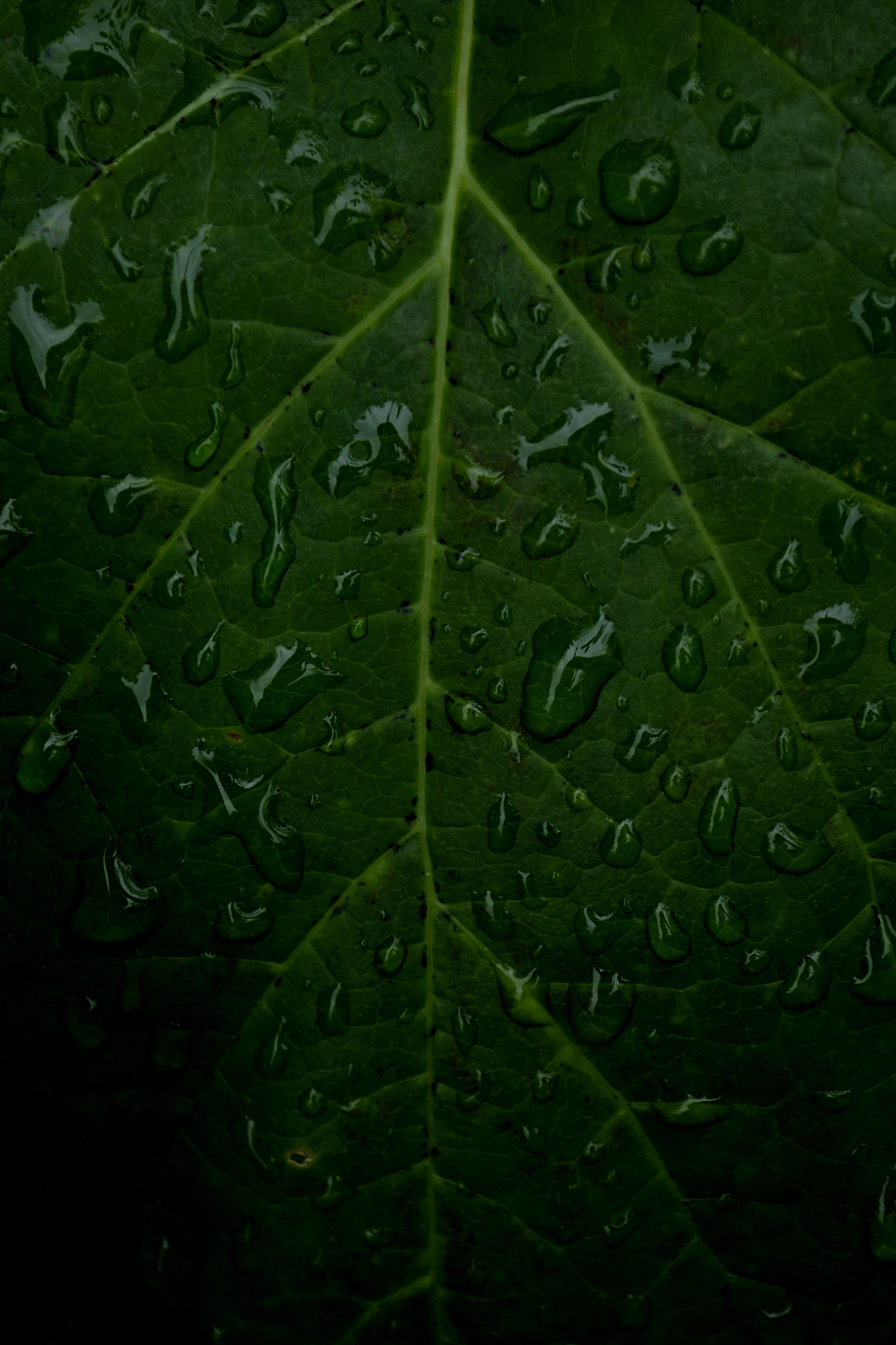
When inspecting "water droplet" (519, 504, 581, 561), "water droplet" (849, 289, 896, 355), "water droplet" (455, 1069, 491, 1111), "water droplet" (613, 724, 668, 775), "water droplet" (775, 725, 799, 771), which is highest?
"water droplet" (849, 289, 896, 355)

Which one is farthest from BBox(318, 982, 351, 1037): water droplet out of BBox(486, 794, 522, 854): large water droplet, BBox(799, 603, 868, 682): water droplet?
BBox(799, 603, 868, 682): water droplet

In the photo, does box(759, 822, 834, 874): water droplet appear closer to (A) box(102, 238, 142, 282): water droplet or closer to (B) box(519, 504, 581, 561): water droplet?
(B) box(519, 504, 581, 561): water droplet

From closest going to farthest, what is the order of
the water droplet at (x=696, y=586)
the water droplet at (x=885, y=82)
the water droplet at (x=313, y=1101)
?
1. the water droplet at (x=885, y=82)
2. the water droplet at (x=696, y=586)
3. the water droplet at (x=313, y=1101)

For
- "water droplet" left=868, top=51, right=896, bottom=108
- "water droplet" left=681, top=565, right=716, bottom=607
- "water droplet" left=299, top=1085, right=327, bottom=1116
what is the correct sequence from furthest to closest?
"water droplet" left=299, top=1085, right=327, bottom=1116 < "water droplet" left=681, top=565, right=716, bottom=607 < "water droplet" left=868, top=51, right=896, bottom=108

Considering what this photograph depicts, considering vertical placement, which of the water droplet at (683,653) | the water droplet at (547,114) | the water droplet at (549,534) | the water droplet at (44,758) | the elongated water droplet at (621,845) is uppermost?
the water droplet at (547,114)

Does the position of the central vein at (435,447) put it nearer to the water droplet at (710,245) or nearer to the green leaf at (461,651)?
the green leaf at (461,651)

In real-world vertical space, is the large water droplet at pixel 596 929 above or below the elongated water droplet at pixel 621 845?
below

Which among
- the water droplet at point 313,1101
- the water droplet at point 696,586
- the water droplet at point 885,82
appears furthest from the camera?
the water droplet at point 313,1101

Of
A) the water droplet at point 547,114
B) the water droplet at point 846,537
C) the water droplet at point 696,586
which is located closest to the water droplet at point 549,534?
the water droplet at point 696,586
